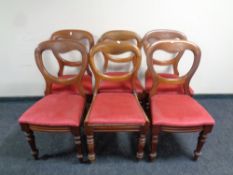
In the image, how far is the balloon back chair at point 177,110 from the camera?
4.45 feet

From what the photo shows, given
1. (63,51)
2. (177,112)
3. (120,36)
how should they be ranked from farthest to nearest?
(120,36), (63,51), (177,112)

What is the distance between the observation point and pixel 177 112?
1421 millimetres

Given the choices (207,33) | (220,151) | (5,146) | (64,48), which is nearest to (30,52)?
(64,48)

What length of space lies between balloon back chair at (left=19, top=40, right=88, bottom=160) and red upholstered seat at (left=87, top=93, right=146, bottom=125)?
0.40ft

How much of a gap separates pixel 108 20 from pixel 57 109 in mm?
1011

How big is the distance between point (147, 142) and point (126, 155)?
0.76ft

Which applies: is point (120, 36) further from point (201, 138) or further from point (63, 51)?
point (201, 138)

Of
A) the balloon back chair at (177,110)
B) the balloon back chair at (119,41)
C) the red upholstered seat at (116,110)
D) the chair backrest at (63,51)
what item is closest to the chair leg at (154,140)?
the balloon back chair at (177,110)

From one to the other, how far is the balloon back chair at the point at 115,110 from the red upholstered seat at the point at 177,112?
11cm

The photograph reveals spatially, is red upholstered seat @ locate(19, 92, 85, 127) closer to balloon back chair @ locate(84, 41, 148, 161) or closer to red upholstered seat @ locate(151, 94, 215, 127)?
balloon back chair @ locate(84, 41, 148, 161)

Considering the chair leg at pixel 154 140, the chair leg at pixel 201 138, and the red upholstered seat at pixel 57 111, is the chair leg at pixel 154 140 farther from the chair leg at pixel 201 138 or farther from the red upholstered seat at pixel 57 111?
the red upholstered seat at pixel 57 111

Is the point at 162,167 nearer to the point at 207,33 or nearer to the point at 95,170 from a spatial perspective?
the point at 95,170

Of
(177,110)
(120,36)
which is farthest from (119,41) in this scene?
(177,110)

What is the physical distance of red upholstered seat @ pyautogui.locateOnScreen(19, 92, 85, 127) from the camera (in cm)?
136
